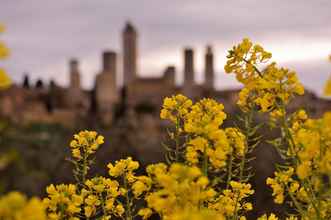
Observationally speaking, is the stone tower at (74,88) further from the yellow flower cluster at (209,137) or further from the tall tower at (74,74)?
the yellow flower cluster at (209,137)

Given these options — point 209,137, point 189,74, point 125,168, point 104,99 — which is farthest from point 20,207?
point 189,74

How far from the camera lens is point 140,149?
2453 centimetres

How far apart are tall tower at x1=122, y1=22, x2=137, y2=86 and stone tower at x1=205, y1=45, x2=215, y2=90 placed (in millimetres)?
10505

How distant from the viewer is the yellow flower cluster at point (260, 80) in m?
3.05

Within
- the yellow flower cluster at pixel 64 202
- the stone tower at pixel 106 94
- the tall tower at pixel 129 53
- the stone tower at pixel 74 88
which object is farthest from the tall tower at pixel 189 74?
the yellow flower cluster at pixel 64 202

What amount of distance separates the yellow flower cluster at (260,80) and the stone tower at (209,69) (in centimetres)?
8372

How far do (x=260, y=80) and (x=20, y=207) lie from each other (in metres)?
1.58

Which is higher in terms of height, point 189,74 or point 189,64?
point 189,64

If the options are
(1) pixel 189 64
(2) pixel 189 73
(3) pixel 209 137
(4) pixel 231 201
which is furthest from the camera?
(1) pixel 189 64

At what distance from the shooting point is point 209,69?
302 feet

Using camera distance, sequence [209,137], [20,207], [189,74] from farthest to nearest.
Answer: [189,74] → [209,137] → [20,207]

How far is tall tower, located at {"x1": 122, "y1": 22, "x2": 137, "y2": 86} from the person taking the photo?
88.9m

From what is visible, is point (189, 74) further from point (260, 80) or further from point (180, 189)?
point (180, 189)

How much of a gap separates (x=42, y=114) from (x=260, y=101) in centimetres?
7316
